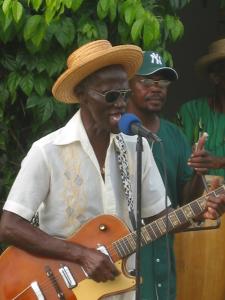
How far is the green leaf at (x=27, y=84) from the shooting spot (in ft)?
16.9

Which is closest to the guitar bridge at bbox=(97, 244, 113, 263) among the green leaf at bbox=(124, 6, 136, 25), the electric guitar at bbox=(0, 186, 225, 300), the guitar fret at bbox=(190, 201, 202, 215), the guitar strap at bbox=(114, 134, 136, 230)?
the electric guitar at bbox=(0, 186, 225, 300)

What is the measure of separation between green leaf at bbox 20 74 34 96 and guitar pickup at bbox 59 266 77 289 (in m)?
1.21

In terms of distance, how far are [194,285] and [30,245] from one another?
4.96ft

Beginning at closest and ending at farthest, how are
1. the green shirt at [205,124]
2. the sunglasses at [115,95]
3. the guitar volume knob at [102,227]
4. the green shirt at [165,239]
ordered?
the sunglasses at [115,95], the guitar volume knob at [102,227], the green shirt at [165,239], the green shirt at [205,124]

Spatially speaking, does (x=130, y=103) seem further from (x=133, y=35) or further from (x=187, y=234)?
(x=187, y=234)

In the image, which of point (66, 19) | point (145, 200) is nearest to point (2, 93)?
point (66, 19)

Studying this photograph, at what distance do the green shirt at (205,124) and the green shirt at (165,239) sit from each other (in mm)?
464

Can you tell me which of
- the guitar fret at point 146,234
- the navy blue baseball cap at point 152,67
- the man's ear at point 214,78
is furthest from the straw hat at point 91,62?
the man's ear at point 214,78

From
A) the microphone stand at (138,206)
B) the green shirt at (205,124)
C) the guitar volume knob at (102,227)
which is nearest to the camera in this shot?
the microphone stand at (138,206)

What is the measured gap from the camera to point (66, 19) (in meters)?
5.07

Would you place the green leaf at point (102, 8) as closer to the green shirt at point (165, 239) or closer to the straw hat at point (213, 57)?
the green shirt at point (165, 239)

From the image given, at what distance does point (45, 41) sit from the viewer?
5102 millimetres

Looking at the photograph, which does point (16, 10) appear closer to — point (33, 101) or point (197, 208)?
point (33, 101)

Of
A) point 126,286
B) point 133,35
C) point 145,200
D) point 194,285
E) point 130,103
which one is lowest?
point 194,285
